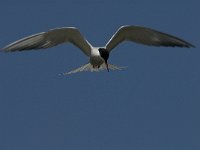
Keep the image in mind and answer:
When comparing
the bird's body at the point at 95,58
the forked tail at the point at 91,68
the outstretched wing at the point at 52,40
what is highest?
the outstretched wing at the point at 52,40

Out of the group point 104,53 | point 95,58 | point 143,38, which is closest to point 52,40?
point 95,58

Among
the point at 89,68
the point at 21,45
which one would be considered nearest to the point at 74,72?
the point at 89,68

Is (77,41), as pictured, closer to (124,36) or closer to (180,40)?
(124,36)

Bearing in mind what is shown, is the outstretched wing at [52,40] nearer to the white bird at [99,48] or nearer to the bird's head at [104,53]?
the white bird at [99,48]

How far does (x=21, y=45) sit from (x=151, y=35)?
296 centimetres

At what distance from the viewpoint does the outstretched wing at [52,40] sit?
16812 millimetres

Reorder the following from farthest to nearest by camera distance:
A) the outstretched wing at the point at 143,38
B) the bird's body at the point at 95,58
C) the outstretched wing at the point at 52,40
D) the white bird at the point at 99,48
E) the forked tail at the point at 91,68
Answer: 1. the forked tail at the point at 91,68
2. the bird's body at the point at 95,58
3. the outstretched wing at the point at 143,38
4. the white bird at the point at 99,48
5. the outstretched wing at the point at 52,40

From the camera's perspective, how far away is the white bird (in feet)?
→ 56.7

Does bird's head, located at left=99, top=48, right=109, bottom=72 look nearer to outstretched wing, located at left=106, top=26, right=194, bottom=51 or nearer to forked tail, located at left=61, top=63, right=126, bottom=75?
outstretched wing, located at left=106, top=26, right=194, bottom=51

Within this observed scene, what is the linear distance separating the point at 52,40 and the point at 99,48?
3.55 ft

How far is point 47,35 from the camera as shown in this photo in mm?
17297

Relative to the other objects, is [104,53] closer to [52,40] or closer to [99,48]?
[99,48]

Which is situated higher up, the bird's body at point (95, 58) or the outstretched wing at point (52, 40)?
the outstretched wing at point (52, 40)

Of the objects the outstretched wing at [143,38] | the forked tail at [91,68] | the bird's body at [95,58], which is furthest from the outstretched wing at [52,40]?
the outstretched wing at [143,38]
